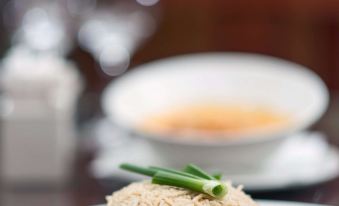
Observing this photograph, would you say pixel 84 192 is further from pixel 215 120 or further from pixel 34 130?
pixel 215 120

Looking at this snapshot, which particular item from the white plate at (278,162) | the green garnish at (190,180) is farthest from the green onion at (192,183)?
the white plate at (278,162)

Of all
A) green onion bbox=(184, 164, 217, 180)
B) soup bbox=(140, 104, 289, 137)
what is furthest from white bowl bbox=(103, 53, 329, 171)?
green onion bbox=(184, 164, 217, 180)

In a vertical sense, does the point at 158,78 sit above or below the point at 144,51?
below

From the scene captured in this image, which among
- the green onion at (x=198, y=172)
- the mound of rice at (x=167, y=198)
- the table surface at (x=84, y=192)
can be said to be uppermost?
the table surface at (x=84, y=192)

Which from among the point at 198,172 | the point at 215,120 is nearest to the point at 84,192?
the point at 215,120

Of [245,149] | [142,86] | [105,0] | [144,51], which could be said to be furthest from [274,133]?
[144,51]

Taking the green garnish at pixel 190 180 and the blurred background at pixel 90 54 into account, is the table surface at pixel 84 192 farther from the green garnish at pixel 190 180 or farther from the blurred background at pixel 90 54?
the green garnish at pixel 190 180

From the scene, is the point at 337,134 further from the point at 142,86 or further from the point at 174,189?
the point at 174,189
